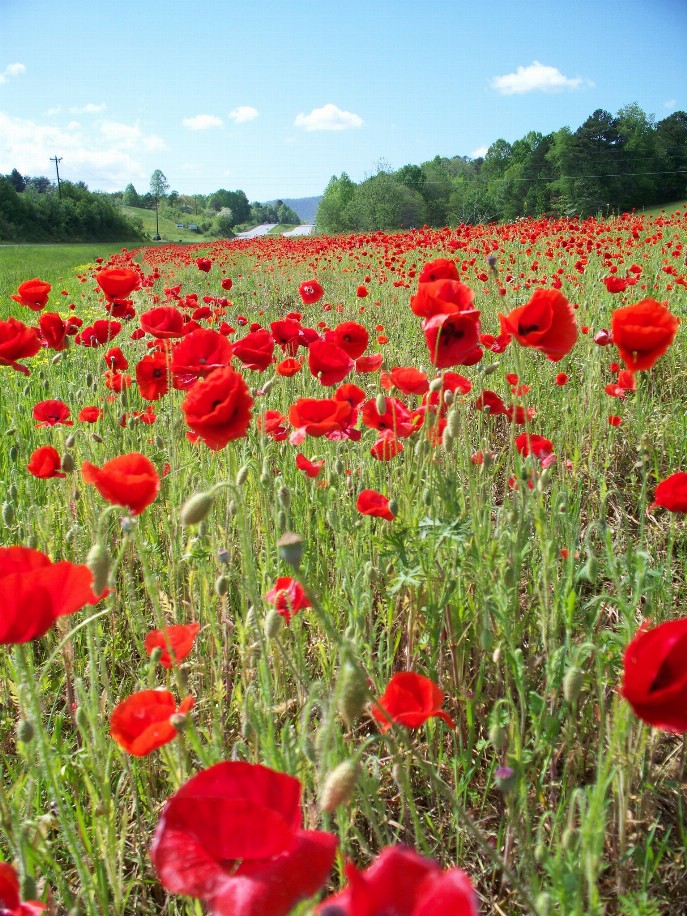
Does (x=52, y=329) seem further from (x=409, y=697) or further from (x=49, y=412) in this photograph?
(x=409, y=697)

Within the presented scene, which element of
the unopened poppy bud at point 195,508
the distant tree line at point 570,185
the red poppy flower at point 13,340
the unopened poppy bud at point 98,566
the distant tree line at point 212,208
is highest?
the distant tree line at point 212,208

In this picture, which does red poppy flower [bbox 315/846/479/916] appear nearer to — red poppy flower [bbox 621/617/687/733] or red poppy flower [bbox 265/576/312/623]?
red poppy flower [bbox 621/617/687/733]

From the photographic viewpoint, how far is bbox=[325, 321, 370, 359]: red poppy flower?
2.22 m

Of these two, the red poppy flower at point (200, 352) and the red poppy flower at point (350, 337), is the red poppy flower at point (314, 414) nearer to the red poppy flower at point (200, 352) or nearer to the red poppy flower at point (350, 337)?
the red poppy flower at point (200, 352)

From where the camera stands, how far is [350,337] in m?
2.27

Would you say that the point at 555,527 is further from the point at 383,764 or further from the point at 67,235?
the point at 67,235

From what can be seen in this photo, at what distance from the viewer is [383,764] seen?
156cm

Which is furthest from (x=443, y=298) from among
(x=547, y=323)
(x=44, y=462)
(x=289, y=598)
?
(x=44, y=462)

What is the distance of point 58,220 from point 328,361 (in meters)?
48.6

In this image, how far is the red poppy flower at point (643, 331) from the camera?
1.49 meters

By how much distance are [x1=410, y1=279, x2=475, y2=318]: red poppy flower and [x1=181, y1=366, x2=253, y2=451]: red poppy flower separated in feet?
1.58

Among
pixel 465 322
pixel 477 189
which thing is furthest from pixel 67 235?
pixel 465 322

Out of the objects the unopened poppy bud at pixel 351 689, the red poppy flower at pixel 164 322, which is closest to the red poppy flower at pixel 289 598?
the unopened poppy bud at pixel 351 689

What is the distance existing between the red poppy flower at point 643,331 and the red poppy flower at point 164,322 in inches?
52.0
